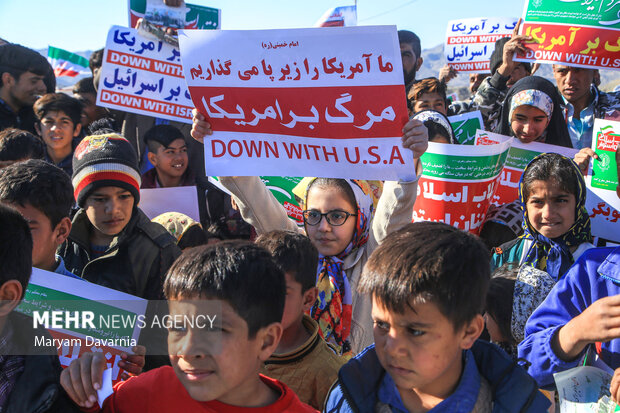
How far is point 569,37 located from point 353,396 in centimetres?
416

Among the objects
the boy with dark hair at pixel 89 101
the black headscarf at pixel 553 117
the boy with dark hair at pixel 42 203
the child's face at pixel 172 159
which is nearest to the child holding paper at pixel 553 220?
the black headscarf at pixel 553 117

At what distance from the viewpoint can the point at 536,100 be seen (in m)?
4.51

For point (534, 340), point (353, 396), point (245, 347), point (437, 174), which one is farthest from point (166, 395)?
point (437, 174)

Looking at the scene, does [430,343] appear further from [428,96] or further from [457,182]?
[428,96]

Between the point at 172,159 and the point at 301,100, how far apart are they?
238 cm

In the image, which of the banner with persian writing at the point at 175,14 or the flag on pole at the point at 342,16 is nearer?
the banner with persian writing at the point at 175,14

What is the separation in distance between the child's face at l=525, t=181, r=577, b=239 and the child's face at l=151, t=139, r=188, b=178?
9.42 ft

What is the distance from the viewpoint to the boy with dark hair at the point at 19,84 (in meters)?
5.97

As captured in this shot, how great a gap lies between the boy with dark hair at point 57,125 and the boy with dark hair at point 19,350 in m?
3.62

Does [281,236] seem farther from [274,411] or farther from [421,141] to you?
[274,411]

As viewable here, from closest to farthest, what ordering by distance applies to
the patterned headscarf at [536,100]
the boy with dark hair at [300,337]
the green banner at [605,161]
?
the boy with dark hair at [300,337] < the green banner at [605,161] < the patterned headscarf at [536,100]

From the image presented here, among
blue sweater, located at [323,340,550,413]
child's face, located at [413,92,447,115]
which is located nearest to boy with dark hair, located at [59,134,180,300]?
blue sweater, located at [323,340,550,413]

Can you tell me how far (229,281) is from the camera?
1.88 metres

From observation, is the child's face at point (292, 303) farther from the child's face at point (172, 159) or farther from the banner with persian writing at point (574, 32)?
the banner with persian writing at point (574, 32)
